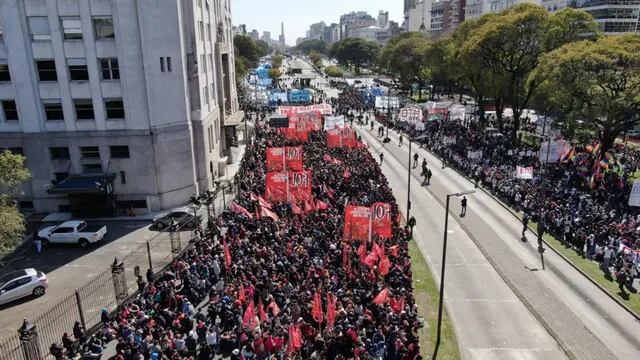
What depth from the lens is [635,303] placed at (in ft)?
79.0

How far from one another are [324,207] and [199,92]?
15.9 m

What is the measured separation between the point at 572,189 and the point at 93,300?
119 feet

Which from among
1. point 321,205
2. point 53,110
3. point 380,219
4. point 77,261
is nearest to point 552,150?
point 321,205

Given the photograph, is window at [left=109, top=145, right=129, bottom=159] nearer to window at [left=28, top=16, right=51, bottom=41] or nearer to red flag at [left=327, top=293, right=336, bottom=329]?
window at [left=28, top=16, right=51, bottom=41]

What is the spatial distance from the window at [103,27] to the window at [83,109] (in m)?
4.96

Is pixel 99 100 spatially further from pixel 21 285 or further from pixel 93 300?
pixel 93 300

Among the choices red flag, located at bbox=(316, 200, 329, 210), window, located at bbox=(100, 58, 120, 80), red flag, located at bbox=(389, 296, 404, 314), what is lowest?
red flag, located at bbox=(389, 296, 404, 314)

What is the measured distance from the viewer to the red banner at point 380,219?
26.4 meters

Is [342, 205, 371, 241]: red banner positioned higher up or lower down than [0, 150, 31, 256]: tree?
lower down

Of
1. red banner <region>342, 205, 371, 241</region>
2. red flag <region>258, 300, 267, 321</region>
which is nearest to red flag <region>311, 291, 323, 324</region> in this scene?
red flag <region>258, 300, 267, 321</region>

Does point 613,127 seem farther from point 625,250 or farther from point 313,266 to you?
point 313,266

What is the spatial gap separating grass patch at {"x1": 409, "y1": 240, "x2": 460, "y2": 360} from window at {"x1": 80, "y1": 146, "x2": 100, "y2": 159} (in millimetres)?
25047

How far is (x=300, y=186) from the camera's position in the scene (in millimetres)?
32094

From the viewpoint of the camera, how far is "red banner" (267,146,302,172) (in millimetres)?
37188
